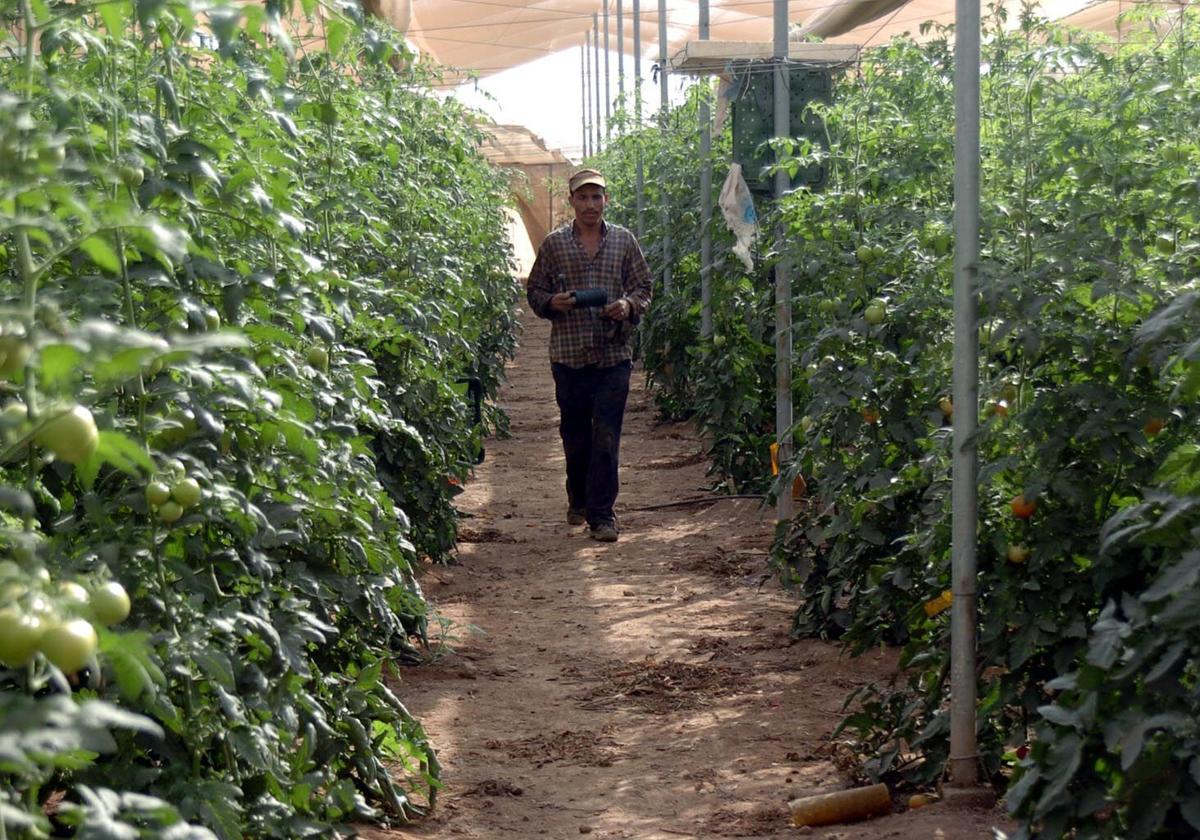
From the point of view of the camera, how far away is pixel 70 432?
1.41m

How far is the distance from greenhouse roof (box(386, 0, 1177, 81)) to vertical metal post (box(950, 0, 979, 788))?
1121 cm

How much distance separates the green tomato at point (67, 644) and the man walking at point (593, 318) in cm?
568

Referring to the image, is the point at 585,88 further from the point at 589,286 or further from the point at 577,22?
the point at 589,286

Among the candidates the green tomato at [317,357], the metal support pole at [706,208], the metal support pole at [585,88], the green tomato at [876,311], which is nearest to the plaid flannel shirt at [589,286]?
Answer: the metal support pole at [706,208]

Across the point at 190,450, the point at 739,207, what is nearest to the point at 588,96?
the point at 739,207

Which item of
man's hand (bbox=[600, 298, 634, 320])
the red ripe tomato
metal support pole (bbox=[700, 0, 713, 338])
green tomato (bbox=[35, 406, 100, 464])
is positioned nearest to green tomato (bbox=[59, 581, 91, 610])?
green tomato (bbox=[35, 406, 100, 464])

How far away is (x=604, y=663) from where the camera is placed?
17.1 feet

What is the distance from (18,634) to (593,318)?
5817 mm

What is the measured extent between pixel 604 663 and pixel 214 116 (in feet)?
8.97

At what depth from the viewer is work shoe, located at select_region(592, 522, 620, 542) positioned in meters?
7.23

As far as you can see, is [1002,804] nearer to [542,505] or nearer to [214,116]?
[214,116]

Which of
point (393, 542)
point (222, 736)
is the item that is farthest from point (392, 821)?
point (222, 736)

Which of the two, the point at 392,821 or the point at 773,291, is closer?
the point at 392,821

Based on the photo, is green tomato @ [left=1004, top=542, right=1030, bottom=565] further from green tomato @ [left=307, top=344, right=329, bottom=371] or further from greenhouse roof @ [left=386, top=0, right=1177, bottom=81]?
greenhouse roof @ [left=386, top=0, right=1177, bottom=81]
